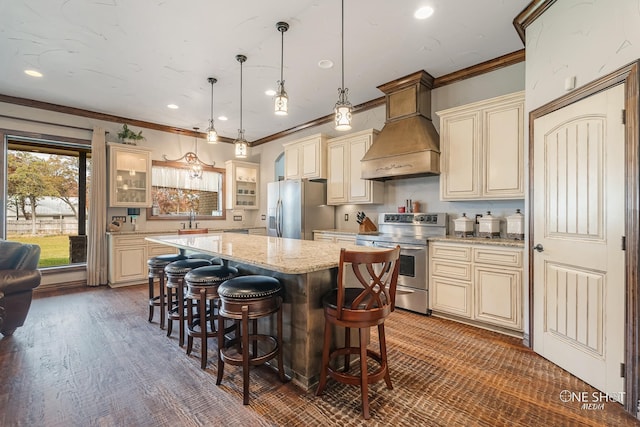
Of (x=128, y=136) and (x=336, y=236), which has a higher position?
(x=128, y=136)

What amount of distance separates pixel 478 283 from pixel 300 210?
8.89 feet

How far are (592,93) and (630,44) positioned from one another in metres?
0.32

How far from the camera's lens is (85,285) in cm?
482

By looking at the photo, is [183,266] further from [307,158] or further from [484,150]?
[484,150]

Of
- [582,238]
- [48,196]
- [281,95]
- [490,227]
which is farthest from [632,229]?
[48,196]

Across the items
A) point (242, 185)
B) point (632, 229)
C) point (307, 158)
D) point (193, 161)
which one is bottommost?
point (632, 229)

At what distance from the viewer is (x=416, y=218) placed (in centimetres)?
371

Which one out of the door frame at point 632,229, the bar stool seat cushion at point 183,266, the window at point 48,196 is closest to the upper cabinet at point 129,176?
the window at point 48,196

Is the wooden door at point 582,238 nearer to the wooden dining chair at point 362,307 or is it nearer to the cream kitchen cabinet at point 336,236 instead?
the wooden dining chair at point 362,307

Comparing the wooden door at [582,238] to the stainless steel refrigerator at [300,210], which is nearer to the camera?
the wooden door at [582,238]

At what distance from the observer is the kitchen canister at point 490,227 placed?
A: 323 centimetres

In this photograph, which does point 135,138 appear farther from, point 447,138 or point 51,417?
point 447,138

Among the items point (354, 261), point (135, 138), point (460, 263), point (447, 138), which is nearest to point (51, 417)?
point (354, 261)

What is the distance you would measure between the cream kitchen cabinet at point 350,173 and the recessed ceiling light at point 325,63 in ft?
3.89
